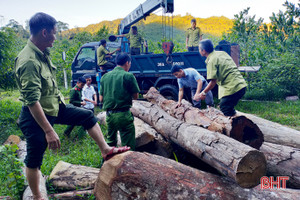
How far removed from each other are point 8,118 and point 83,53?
3698 millimetres

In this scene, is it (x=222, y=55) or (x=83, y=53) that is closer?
(x=222, y=55)

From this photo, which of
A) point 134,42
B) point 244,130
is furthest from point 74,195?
point 134,42

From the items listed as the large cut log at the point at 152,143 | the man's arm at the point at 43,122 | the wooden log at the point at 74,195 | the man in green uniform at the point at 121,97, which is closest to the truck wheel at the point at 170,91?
the large cut log at the point at 152,143

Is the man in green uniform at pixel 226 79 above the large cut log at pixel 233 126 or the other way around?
above

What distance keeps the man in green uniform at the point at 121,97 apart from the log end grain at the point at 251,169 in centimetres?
166

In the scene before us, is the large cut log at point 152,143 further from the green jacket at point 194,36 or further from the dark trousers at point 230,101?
the green jacket at point 194,36

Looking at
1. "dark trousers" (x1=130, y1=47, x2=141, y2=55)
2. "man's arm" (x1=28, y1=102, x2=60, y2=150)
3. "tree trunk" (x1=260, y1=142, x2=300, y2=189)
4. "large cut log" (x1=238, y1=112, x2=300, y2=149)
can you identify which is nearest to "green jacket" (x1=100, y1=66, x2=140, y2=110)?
"man's arm" (x1=28, y1=102, x2=60, y2=150)

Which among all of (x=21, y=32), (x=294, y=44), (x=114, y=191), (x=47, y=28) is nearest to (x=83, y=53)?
(x=47, y=28)

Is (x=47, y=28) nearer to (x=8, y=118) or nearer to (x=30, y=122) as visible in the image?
(x=30, y=122)

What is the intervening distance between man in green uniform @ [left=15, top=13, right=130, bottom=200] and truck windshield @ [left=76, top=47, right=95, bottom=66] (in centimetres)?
695

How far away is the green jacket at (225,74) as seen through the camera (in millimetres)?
3963

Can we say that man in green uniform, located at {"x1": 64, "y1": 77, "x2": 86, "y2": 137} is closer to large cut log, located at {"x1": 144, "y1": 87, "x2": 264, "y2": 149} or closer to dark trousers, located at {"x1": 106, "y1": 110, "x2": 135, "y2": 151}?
dark trousers, located at {"x1": 106, "y1": 110, "x2": 135, "y2": 151}

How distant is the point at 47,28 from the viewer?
234cm

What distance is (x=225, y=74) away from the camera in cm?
403
